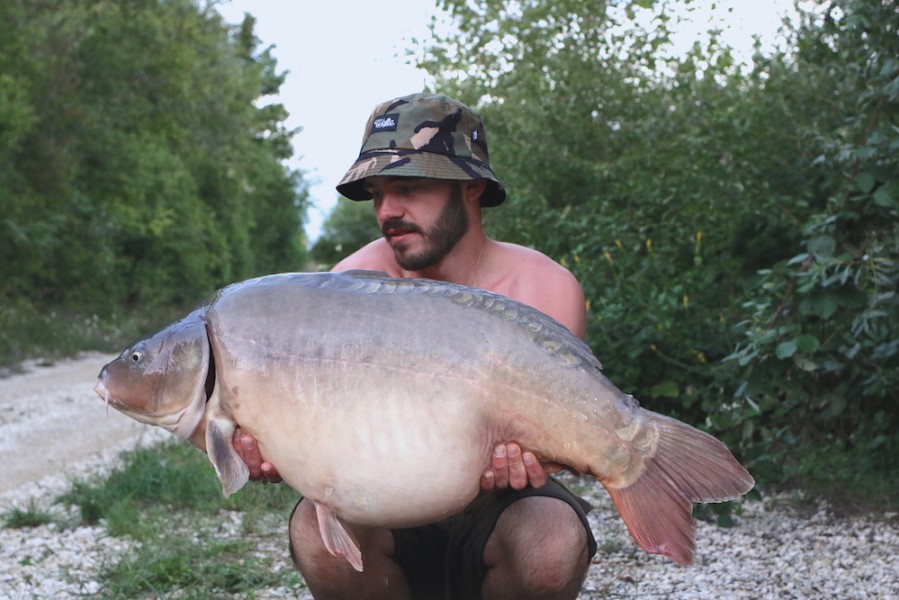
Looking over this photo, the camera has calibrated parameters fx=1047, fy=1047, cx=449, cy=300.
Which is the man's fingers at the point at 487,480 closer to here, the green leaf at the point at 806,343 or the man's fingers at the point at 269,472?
the man's fingers at the point at 269,472

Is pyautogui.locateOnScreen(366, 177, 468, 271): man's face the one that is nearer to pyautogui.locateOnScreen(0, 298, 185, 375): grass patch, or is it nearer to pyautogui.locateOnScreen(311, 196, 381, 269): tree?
pyautogui.locateOnScreen(0, 298, 185, 375): grass patch

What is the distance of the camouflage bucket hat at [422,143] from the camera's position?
97.7 inches

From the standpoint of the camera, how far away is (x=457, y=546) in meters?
2.47

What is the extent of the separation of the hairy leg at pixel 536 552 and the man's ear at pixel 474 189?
792 millimetres

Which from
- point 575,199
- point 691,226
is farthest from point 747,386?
point 575,199

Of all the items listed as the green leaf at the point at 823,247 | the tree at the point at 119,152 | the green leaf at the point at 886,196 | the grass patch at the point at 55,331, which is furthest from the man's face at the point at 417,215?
the tree at the point at 119,152

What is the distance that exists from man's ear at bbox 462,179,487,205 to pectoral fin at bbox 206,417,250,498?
3.07ft

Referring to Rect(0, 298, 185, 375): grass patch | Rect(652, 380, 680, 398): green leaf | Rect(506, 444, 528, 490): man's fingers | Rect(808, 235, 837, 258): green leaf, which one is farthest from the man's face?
Rect(0, 298, 185, 375): grass patch

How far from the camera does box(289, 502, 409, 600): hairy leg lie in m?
2.38

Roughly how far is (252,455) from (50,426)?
5.90 meters

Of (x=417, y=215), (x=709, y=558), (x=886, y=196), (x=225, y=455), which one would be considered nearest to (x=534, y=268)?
(x=417, y=215)

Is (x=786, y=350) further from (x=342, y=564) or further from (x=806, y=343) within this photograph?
(x=342, y=564)

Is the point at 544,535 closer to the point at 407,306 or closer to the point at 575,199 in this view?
the point at 407,306

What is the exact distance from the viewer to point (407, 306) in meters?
2.02
